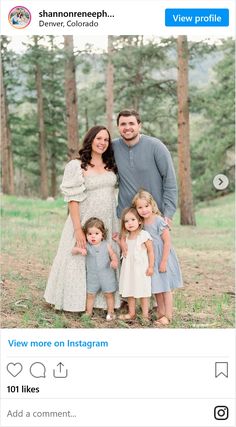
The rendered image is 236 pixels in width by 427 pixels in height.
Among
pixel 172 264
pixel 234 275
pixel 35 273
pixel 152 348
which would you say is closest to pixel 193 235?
pixel 234 275

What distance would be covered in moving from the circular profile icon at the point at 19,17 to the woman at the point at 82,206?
31.6 inches

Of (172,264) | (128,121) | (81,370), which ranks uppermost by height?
(128,121)

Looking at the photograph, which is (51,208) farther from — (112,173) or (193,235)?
(112,173)

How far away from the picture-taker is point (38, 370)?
312cm

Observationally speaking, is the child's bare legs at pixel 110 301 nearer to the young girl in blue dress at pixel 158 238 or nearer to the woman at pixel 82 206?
the woman at pixel 82 206

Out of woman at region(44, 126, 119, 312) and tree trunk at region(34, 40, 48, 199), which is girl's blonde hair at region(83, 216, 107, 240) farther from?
tree trunk at region(34, 40, 48, 199)

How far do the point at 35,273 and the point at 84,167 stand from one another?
4.99 feet

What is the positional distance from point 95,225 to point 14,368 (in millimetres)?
1138

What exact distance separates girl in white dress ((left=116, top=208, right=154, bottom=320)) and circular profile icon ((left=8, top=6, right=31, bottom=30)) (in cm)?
134

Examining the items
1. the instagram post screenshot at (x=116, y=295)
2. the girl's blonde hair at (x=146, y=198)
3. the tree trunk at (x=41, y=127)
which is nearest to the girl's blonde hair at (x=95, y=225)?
the instagram post screenshot at (x=116, y=295)

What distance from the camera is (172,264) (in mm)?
3982

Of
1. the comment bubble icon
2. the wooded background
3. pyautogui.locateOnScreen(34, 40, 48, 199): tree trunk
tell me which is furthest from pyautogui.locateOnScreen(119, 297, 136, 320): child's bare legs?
pyautogui.locateOnScreen(34, 40, 48, 199): tree trunk

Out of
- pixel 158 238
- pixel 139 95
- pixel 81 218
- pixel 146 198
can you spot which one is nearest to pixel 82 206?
pixel 81 218

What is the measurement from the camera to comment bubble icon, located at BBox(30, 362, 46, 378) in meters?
3.11
